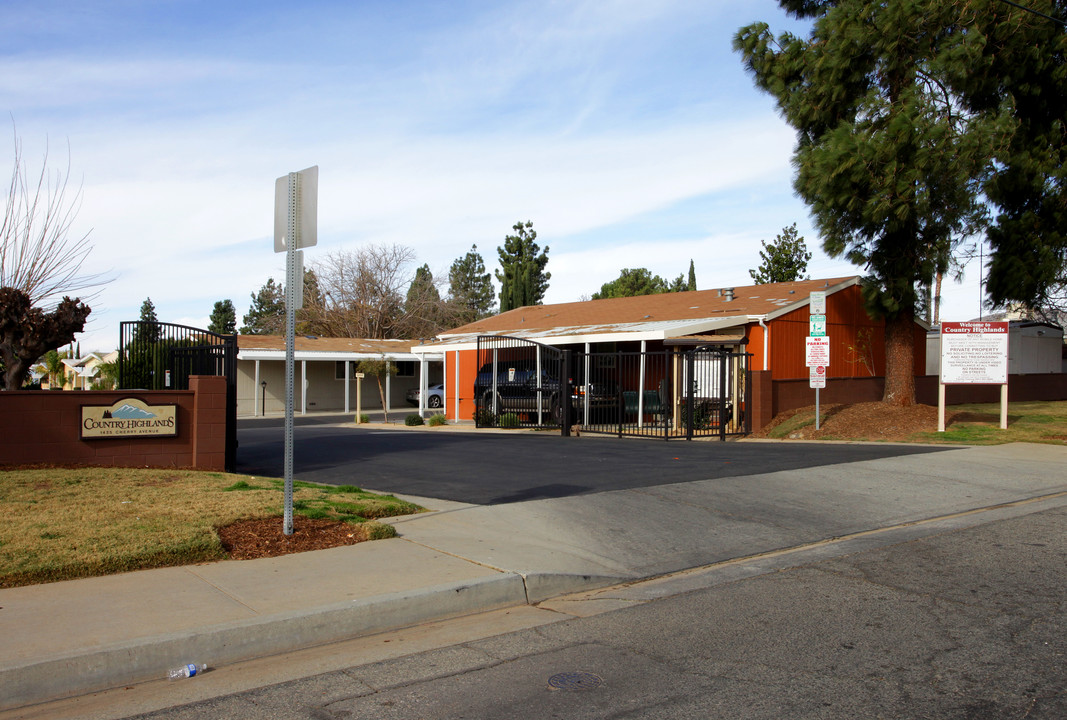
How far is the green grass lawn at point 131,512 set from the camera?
666 centimetres

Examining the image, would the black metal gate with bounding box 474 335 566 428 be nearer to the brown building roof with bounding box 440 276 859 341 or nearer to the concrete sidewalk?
the brown building roof with bounding box 440 276 859 341

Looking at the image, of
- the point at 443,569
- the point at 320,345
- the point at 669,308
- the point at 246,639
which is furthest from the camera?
the point at 320,345

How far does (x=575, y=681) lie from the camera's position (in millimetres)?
4836

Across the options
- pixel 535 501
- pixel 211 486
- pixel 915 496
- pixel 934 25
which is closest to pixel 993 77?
pixel 934 25

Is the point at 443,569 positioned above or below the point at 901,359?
below

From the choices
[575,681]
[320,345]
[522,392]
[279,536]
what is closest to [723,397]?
[522,392]

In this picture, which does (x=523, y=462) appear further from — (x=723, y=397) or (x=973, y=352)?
(x=973, y=352)

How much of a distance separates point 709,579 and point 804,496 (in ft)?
12.7

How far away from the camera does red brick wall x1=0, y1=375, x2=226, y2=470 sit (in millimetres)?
10711

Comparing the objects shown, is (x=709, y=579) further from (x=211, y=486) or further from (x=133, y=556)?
(x=211, y=486)

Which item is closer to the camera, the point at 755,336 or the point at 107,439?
the point at 107,439

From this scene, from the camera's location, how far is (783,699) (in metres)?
4.52

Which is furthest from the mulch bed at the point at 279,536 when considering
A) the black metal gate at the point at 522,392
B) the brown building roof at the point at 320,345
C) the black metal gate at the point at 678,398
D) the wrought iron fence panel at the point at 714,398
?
the brown building roof at the point at 320,345

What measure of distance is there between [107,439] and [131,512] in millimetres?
3674
